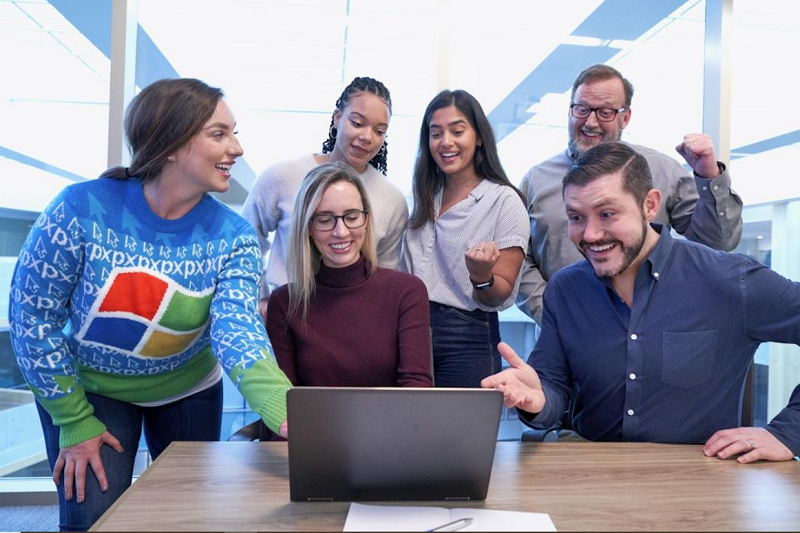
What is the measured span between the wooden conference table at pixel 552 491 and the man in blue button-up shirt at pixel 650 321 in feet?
0.58

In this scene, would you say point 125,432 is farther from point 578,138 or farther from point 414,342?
point 578,138

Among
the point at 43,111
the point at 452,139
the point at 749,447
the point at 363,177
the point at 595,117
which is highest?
the point at 43,111

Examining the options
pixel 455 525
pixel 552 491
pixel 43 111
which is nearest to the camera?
pixel 455 525

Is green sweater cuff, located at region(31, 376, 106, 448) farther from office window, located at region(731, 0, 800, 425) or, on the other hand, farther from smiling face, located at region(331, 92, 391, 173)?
office window, located at region(731, 0, 800, 425)

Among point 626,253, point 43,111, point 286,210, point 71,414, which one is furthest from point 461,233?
point 43,111

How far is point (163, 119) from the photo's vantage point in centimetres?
163

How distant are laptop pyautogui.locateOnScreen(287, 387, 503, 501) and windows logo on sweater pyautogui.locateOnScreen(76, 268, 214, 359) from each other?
2.39 ft

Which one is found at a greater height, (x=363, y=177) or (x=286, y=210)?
(x=363, y=177)

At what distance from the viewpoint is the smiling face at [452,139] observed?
2271mm

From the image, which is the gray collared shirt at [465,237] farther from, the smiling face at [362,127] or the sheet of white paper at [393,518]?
the sheet of white paper at [393,518]

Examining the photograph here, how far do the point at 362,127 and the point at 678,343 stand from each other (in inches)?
50.3

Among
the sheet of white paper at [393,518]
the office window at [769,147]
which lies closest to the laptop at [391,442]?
the sheet of white paper at [393,518]

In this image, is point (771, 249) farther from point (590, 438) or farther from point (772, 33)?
point (590, 438)

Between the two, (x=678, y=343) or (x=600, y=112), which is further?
(x=600, y=112)
